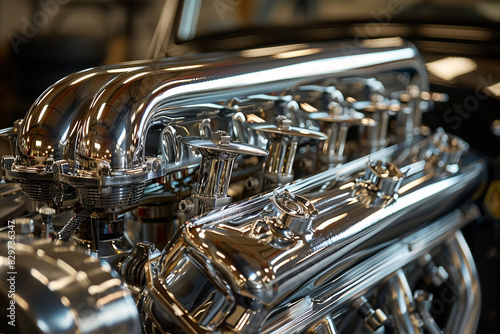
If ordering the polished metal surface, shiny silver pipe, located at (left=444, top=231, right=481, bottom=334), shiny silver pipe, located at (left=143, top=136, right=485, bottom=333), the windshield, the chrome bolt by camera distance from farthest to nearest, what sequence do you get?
the windshield
shiny silver pipe, located at (left=444, top=231, right=481, bottom=334)
the chrome bolt
shiny silver pipe, located at (left=143, top=136, right=485, bottom=333)
the polished metal surface

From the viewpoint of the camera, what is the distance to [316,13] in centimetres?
186

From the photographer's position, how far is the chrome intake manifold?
64cm

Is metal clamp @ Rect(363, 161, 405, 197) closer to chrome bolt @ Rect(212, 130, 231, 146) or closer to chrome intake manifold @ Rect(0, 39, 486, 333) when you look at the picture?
chrome intake manifold @ Rect(0, 39, 486, 333)

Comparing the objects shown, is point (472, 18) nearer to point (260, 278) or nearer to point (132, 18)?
point (132, 18)

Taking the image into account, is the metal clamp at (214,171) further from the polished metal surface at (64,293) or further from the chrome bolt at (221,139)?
the polished metal surface at (64,293)

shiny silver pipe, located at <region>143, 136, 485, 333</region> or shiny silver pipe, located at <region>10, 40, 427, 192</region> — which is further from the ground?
shiny silver pipe, located at <region>10, 40, 427, 192</region>

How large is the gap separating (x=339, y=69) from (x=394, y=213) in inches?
16.4

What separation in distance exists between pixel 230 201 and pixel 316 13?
1.22 metres

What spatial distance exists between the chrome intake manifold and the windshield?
1.67ft

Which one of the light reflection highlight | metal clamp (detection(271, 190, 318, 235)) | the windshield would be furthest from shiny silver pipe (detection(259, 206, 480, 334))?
the windshield

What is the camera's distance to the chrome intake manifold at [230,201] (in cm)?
64

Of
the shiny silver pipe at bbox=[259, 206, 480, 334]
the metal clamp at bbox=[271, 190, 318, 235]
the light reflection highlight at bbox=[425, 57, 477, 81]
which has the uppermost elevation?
the light reflection highlight at bbox=[425, 57, 477, 81]

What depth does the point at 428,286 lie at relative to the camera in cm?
135

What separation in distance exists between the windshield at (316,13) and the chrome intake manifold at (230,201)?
0.51 metres
